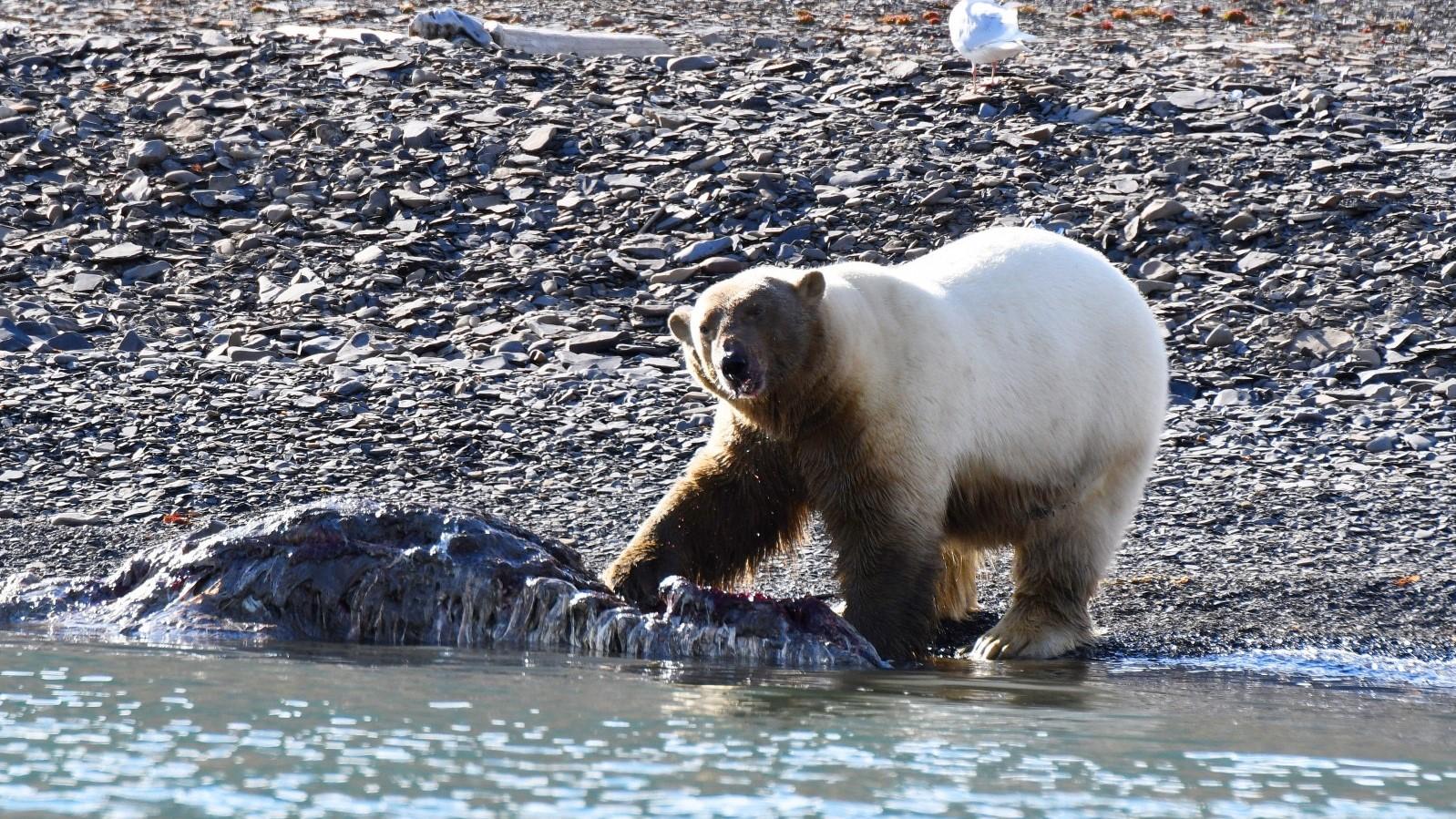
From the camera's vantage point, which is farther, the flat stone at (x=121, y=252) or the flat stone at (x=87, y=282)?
the flat stone at (x=121, y=252)

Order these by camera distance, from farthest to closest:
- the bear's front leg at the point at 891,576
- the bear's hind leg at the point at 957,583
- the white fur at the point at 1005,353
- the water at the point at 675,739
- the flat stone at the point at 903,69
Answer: the flat stone at the point at 903,69 → the bear's hind leg at the point at 957,583 → the white fur at the point at 1005,353 → the bear's front leg at the point at 891,576 → the water at the point at 675,739

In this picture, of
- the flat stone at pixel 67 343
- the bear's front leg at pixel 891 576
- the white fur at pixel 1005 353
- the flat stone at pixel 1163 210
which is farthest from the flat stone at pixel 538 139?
Answer: the bear's front leg at pixel 891 576

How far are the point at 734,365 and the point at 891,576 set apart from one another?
98cm

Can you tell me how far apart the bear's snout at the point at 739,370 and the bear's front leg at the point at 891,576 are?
60cm

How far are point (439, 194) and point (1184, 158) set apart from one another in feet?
17.1

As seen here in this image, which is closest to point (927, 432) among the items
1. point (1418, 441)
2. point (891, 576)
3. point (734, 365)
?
point (891, 576)

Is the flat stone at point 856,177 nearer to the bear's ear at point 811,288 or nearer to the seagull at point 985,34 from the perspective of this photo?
the seagull at point 985,34

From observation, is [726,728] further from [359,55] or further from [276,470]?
[359,55]

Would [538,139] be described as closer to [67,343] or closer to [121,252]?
[121,252]

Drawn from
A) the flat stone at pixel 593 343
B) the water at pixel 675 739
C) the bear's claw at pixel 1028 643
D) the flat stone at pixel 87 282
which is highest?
the flat stone at pixel 87 282

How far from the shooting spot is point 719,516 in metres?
7.50

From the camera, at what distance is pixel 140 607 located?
24.5 feet

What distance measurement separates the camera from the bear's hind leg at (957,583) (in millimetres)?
8117

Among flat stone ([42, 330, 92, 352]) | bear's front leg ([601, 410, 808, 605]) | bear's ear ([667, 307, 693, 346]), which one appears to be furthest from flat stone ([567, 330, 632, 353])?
bear's front leg ([601, 410, 808, 605])
